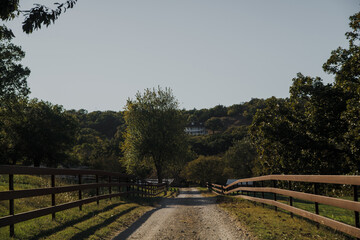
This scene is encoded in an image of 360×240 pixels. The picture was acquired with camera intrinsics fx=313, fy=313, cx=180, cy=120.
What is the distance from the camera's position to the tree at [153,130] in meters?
37.4

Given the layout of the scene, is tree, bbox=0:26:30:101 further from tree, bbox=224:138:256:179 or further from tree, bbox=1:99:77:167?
tree, bbox=224:138:256:179

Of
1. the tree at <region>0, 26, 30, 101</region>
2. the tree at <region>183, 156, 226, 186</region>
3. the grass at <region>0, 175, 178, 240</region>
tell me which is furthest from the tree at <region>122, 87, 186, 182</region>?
the tree at <region>183, 156, 226, 186</region>

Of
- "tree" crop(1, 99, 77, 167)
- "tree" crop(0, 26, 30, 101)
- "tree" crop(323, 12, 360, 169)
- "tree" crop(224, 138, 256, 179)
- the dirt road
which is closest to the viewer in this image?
the dirt road

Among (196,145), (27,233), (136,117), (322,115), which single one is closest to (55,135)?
(136,117)

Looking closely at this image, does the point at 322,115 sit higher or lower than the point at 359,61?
lower

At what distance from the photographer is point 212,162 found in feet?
252

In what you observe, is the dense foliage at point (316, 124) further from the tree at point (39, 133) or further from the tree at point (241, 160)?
the tree at point (241, 160)

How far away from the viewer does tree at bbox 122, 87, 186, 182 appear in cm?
3739

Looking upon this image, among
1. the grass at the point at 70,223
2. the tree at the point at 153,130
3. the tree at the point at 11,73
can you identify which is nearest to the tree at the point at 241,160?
the tree at the point at 153,130

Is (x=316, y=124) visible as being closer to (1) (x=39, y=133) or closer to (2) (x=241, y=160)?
(1) (x=39, y=133)

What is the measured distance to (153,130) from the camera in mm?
37219

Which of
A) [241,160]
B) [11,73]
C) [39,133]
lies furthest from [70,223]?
[241,160]

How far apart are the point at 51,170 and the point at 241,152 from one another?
78.8 meters

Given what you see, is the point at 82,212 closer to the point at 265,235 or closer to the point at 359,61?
the point at 265,235
